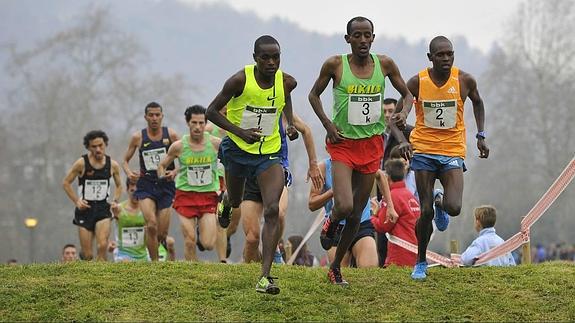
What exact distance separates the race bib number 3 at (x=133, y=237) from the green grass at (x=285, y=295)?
6.35m

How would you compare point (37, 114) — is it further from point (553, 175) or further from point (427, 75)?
point (427, 75)

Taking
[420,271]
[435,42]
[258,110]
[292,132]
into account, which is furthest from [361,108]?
[420,271]

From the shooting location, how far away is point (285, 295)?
36.0 ft

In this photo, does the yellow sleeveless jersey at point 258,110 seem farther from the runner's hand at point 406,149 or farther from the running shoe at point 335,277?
the running shoe at point 335,277

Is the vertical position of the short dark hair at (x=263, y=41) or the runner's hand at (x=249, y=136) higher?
the short dark hair at (x=263, y=41)

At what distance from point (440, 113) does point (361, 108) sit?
121 centimetres

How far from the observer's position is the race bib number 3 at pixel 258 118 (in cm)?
1109

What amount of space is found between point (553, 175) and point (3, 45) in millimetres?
33708

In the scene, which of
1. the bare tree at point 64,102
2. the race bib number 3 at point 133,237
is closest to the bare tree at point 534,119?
the bare tree at point 64,102

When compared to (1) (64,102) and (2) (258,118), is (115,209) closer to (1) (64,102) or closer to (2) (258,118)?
(2) (258,118)

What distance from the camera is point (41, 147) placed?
61.6m

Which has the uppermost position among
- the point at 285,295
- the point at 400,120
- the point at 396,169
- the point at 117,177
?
the point at 400,120

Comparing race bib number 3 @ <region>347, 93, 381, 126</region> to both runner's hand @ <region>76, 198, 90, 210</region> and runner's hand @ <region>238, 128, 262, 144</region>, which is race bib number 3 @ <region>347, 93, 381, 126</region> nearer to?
runner's hand @ <region>238, 128, 262, 144</region>

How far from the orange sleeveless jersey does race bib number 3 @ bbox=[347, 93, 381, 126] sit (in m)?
0.95
